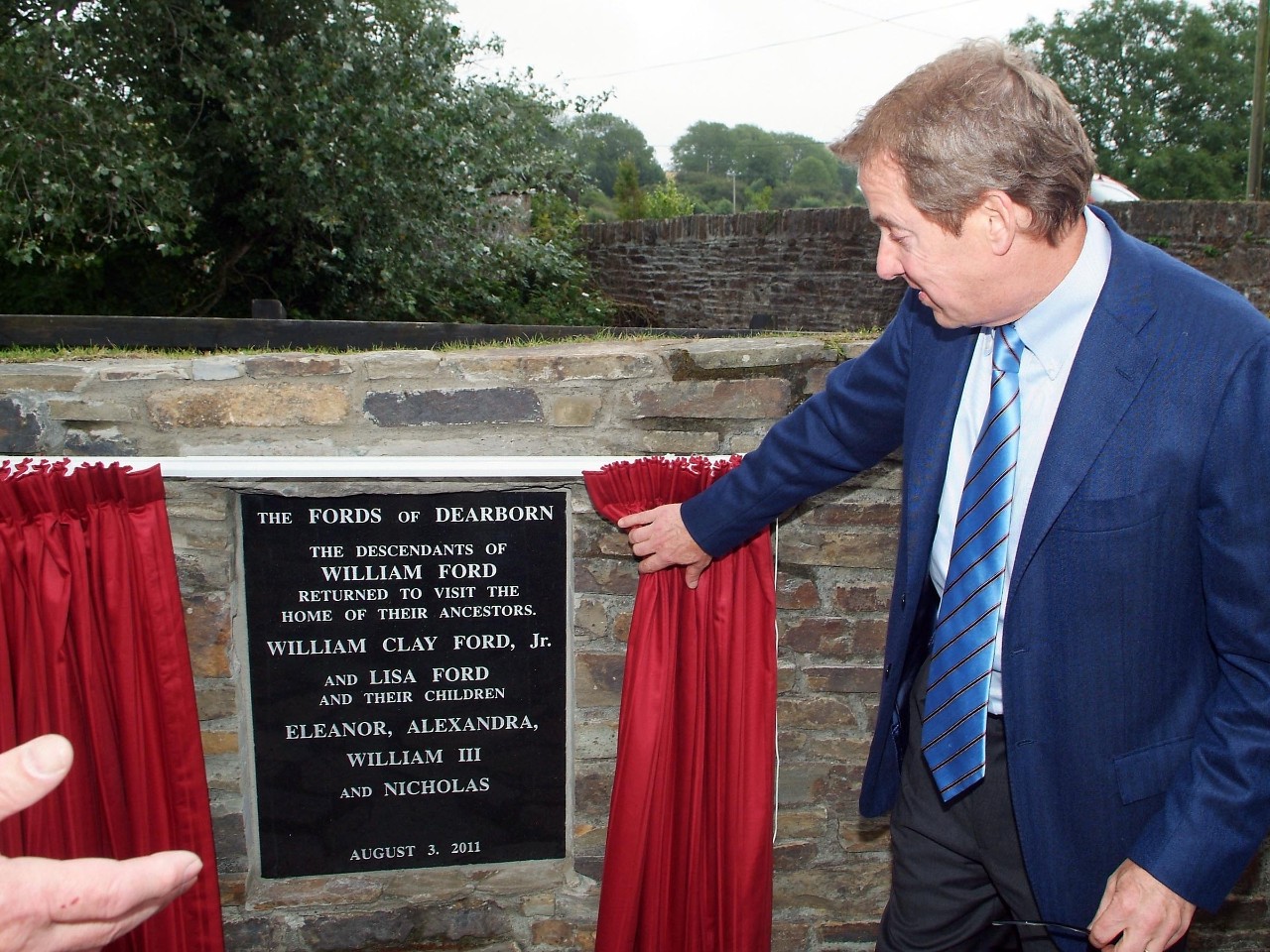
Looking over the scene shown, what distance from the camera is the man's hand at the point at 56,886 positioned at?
3.30 feet

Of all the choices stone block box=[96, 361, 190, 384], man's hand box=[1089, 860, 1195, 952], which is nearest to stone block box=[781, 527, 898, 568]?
man's hand box=[1089, 860, 1195, 952]

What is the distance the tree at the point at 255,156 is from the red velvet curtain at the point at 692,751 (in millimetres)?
5244

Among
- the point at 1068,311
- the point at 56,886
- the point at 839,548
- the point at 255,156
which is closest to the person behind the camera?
the point at 56,886

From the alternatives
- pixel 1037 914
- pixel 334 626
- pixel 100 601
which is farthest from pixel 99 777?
pixel 1037 914

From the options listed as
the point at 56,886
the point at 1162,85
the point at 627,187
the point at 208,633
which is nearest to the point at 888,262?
the point at 56,886

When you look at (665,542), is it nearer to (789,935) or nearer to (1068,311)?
(1068,311)

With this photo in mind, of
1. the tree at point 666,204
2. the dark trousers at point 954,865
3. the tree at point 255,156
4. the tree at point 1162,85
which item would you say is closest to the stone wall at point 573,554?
the dark trousers at point 954,865

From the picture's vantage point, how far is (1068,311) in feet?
5.63

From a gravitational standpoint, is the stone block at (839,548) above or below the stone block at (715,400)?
below

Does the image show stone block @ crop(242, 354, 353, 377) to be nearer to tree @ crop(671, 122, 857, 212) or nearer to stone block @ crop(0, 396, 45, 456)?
stone block @ crop(0, 396, 45, 456)

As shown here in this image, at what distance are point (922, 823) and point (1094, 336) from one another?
100 cm

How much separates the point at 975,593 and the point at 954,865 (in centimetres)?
59

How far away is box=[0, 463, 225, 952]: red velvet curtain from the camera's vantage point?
2.18 meters

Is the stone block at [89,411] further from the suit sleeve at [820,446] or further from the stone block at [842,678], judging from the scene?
the stone block at [842,678]
